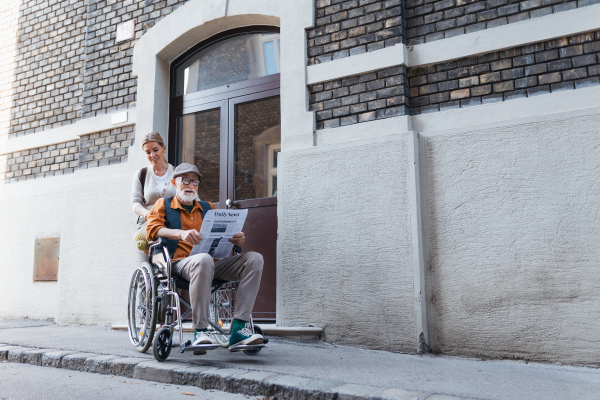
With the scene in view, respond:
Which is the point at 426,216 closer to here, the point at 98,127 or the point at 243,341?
the point at 243,341

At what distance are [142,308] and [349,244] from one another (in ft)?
6.07

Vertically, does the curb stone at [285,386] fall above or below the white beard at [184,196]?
below

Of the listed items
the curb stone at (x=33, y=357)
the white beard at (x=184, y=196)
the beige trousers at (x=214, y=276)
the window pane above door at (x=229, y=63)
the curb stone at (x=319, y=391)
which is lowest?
the curb stone at (x=319, y=391)

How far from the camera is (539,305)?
13.3 feet

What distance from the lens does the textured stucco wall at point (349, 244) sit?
4527mm

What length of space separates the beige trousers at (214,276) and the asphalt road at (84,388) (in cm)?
54

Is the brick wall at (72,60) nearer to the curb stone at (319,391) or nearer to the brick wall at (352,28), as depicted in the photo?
the brick wall at (352,28)

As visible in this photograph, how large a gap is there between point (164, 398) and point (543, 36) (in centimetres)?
397

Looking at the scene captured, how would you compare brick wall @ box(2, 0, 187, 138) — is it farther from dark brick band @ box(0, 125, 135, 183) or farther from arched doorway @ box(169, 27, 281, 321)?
arched doorway @ box(169, 27, 281, 321)

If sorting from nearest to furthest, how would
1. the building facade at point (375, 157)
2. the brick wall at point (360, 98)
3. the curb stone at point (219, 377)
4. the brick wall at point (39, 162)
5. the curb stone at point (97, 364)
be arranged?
the curb stone at point (219, 377), the curb stone at point (97, 364), the building facade at point (375, 157), the brick wall at point (360, 98), the brick wall at point (39, 162)

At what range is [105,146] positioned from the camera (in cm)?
665

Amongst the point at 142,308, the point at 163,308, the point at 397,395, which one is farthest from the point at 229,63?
the point at 397,395

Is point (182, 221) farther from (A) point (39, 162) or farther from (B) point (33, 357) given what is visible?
(A) point (39, 162)

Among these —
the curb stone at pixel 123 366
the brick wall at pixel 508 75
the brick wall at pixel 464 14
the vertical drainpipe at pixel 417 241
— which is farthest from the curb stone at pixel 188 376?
the brick wall at pixel 464 14
